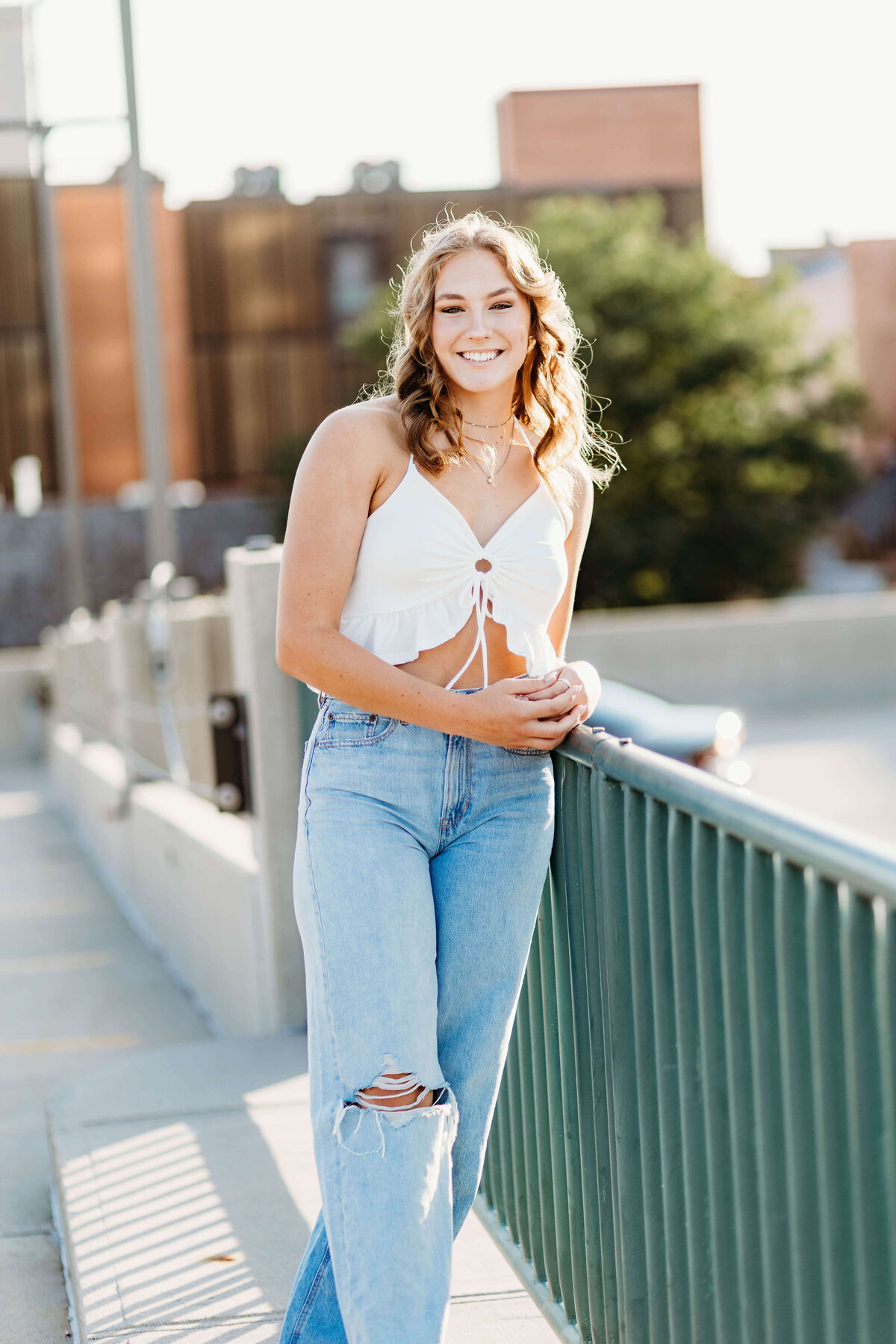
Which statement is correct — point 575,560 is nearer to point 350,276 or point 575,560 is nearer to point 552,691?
point 552,691

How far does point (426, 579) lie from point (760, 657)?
608 inches

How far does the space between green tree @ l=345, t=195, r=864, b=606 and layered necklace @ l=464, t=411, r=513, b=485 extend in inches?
1052

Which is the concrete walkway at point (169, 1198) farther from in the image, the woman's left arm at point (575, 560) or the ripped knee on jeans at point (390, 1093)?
the woman's left arm at point (575, 560)

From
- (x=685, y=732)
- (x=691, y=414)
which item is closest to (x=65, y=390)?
(x=685, y=732)

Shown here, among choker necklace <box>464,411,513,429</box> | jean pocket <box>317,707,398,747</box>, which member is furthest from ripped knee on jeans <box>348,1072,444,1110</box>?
choker necklace <box>464,411,513,429</box>

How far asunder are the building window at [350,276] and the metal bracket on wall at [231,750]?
33539mm

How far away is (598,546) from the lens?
1155 inches

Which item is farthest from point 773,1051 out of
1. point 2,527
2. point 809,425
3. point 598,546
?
point 2,527

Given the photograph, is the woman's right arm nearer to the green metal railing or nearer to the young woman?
the young woman

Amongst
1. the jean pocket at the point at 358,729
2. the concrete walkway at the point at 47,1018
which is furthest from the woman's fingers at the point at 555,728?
the concrete walkway at the point at 47,1018

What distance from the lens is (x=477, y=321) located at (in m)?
2.49

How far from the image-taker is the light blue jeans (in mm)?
2227

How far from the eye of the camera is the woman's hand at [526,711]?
2.35m

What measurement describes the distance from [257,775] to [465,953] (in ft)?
7.60
